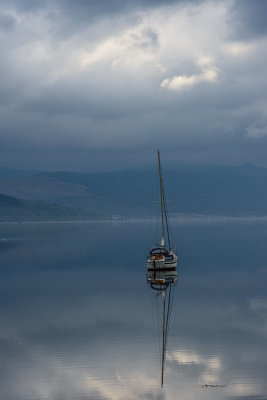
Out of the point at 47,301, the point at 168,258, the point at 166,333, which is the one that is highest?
the point at 168,258

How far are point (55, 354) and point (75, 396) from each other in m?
8.15

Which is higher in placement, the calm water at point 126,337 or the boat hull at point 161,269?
the boat hull at point 161,269

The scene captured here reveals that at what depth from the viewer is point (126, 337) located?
40.5 metres

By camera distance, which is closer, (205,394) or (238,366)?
(205,394)

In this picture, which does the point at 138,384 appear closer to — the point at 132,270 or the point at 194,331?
the point at 194,331

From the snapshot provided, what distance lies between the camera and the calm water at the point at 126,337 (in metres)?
29.2

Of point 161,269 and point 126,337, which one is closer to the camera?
point 126,337

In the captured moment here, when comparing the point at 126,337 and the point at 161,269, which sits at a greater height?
the point at 161,269

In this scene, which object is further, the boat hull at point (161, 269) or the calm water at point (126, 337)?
the boat hull at point (161, 269)

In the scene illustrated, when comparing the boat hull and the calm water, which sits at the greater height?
the boat hull

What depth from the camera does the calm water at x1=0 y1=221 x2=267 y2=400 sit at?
95.7ft

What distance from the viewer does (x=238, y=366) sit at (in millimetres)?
32469

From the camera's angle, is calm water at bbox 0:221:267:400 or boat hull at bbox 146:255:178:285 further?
boat hull at bbox 146:255:178:285

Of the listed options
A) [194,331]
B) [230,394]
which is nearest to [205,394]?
[230,394]
